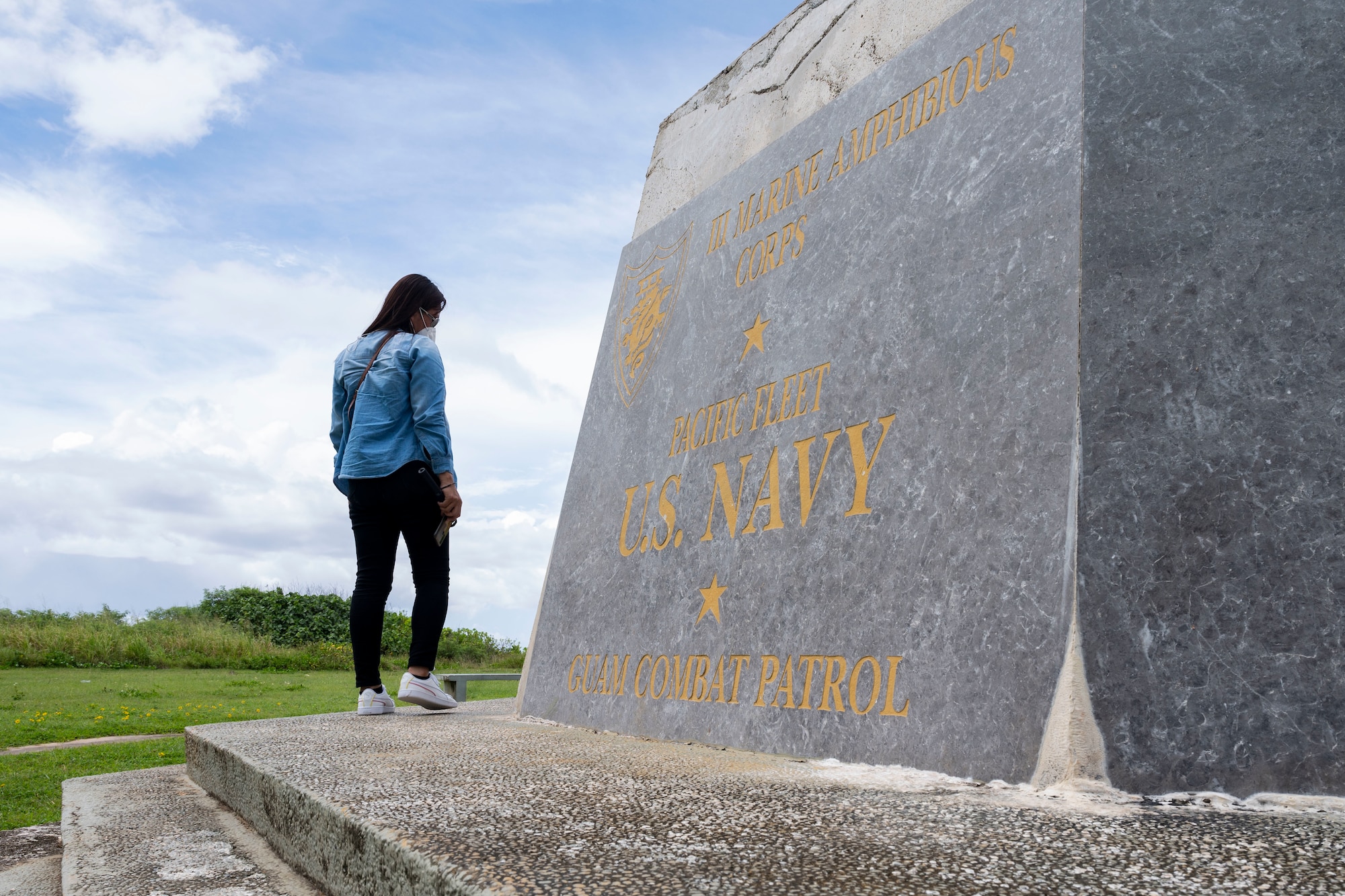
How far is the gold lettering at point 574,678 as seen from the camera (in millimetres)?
3129

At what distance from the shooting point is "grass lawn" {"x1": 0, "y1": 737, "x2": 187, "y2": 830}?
9.99 ft

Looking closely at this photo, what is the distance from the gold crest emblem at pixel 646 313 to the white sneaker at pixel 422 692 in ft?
4.13

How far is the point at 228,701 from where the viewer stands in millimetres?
7289

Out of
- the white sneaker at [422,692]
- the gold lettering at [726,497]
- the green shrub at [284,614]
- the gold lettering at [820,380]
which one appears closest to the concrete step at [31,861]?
the white sneaker at [422,692]

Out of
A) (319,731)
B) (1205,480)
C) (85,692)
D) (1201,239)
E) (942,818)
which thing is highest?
(1201,239)

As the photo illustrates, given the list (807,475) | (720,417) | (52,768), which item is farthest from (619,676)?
(52,768)

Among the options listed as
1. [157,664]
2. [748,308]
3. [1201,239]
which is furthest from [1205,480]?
[157,664]

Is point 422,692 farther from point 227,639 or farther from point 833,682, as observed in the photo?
point 227,639

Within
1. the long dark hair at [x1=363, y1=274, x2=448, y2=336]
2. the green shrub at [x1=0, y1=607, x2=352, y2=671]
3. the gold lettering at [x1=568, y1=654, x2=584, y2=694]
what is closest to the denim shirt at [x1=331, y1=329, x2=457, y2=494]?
the long dark hair at [x1=363, y1=274, x2=448, y2=336]

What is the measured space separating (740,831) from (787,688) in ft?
3.45

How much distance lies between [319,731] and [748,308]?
179cm

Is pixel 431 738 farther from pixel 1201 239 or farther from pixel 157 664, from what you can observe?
pixel 157 664

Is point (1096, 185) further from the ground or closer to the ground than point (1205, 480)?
further from the ground

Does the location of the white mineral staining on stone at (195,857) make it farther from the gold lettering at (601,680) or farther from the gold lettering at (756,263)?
the gold lettering at (756,263)
